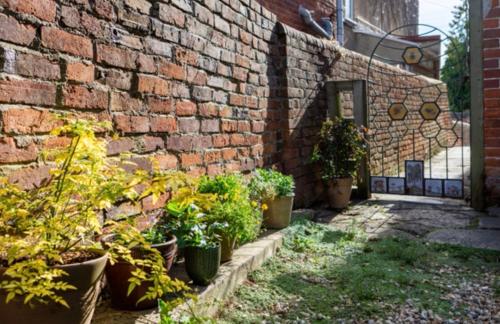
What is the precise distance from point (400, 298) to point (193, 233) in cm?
Result: 122

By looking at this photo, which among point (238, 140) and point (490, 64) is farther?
point (490, 64)

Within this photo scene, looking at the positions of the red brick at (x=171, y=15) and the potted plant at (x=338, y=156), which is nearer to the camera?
the red brick at (x=171, y=15)

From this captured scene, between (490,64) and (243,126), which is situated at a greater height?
(490,64)

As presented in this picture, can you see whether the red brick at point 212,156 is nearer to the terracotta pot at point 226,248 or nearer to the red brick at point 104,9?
the terracotta pot at point 226,248

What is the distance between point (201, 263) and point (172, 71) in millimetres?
1161

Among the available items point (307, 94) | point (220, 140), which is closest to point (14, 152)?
point (220, 140)

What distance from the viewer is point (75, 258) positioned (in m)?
1.69

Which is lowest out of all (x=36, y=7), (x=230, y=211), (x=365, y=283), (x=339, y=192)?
(x=365, y=283)

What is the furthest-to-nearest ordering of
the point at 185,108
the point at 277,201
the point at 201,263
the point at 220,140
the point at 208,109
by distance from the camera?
the point at 277,201 < the point at 220,140 < the point at 208,109 < the point at 185,108 < the point at 201,263

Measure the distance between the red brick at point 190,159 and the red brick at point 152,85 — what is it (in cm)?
43

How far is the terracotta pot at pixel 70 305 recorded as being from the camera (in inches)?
58.2

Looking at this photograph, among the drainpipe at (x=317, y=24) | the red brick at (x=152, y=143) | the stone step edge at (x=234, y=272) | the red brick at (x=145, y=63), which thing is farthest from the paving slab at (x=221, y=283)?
the drainpipe at (x=317, y=24)

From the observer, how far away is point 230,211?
2652 mm

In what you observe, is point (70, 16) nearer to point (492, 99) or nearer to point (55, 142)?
point (55, 142)
